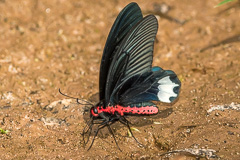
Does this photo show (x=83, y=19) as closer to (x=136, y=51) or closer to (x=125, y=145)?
(x=136, y=51)

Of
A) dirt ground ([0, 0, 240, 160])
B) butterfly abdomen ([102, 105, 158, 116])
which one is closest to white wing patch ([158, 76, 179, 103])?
butterfly abdomen ([102, 105, 158, 116])

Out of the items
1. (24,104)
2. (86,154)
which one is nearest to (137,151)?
(86,154)

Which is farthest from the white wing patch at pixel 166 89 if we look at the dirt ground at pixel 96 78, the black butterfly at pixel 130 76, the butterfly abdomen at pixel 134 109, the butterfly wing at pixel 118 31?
the butterfly wing at pixel 118 31

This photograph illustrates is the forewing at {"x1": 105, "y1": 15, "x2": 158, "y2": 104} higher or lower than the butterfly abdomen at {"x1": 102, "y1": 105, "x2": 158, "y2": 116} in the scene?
higher

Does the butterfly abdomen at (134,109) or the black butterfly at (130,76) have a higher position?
the black butterfly at (130,76)

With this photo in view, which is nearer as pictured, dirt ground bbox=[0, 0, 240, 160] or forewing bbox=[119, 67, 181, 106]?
dirt ground bbox=[0, 0, 240, 160]

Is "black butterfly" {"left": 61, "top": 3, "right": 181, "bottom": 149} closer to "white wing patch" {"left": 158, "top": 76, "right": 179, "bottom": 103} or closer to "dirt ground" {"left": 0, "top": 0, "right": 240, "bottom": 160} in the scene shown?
"white wing patch" {"left": 158, "top": 76, "right": 179, "bottom": 103}

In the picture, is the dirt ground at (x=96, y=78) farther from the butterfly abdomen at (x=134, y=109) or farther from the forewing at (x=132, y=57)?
the forewing at (x=132, y=57)
